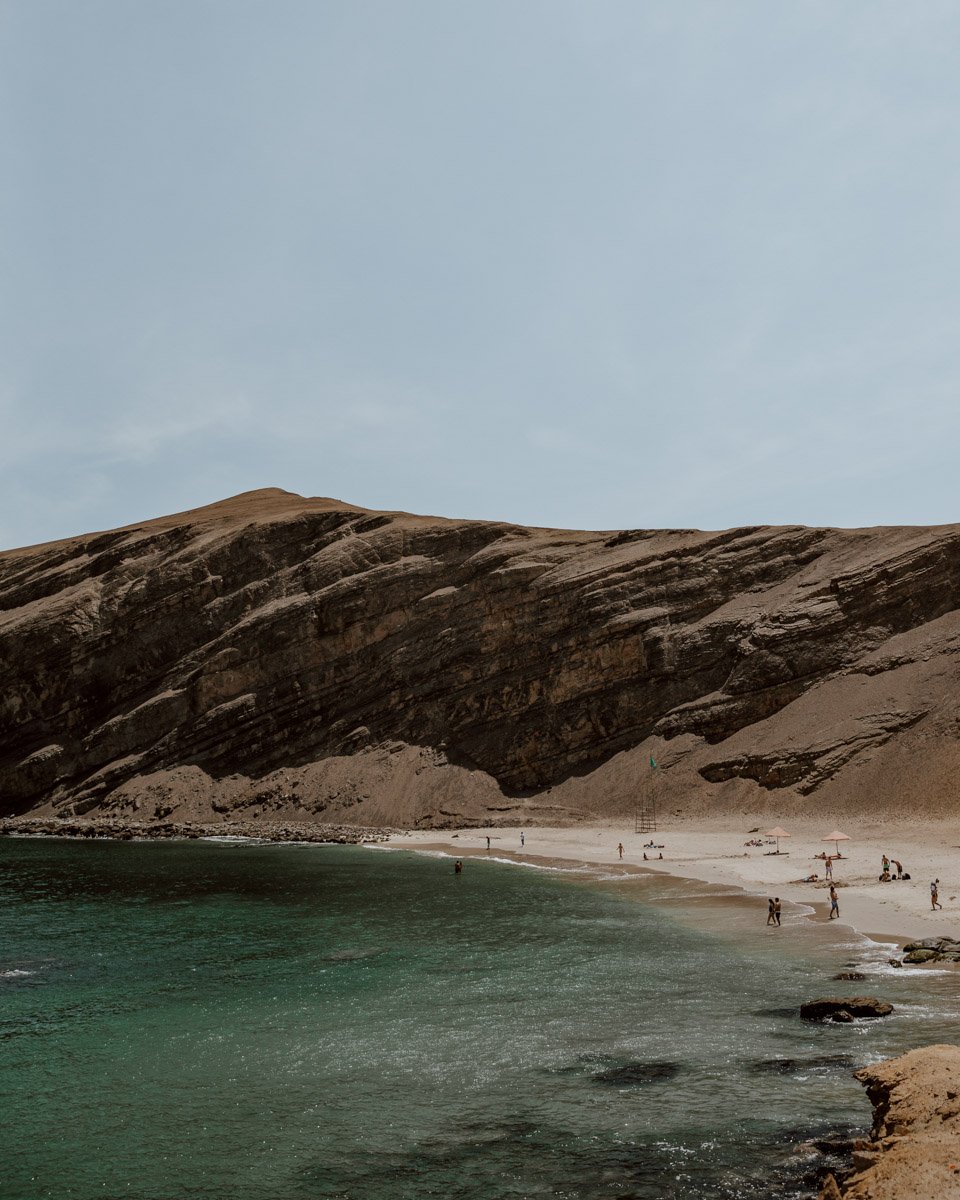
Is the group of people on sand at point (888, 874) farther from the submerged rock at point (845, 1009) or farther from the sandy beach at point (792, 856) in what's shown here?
the submerged rock at point (845, 1009)

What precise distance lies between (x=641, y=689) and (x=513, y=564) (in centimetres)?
1859

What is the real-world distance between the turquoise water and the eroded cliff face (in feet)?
114

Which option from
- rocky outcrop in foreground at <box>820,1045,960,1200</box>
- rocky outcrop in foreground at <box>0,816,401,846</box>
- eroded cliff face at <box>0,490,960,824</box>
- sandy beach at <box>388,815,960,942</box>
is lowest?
rocky outcrop in foreground at <box>0,816,401,846</box>

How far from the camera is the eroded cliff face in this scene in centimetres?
7538

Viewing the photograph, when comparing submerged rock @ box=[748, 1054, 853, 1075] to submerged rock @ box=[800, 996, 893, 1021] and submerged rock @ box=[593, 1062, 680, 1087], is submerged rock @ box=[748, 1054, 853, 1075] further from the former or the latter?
submerged rock @ box=[800, 996, 893, 1021]

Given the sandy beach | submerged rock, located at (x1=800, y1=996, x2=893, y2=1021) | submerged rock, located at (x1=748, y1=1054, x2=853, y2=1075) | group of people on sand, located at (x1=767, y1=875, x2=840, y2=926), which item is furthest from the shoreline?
submerged rock, located at (x1=748, y1=1054, x2=853, y2=1075)

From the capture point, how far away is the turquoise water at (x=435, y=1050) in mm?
16875

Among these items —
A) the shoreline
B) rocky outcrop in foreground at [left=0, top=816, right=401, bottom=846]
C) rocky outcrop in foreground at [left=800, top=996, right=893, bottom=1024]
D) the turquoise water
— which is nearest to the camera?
the turquoise water

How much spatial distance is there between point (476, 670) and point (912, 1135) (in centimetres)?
8035

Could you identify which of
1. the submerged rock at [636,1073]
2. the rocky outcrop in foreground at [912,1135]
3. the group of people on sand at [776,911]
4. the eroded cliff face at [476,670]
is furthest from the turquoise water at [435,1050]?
the eroded cliff face at [476,670]

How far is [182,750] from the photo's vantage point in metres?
97.4

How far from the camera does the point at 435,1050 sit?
23.4m

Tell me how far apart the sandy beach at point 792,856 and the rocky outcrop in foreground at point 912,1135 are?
23.7 metres

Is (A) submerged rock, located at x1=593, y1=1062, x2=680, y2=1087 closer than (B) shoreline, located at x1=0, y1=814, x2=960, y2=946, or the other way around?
(A) submerged rock, located at x1=593, y1=1062, x2=680, y2=1087
